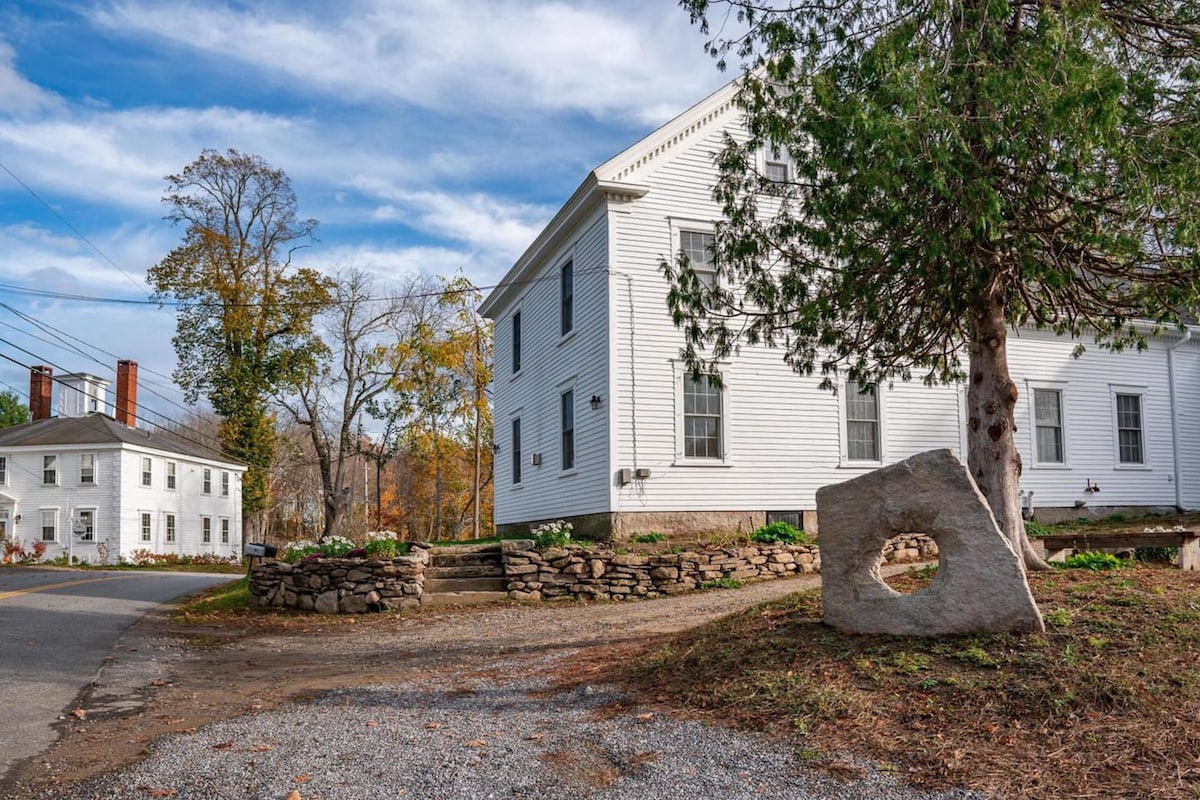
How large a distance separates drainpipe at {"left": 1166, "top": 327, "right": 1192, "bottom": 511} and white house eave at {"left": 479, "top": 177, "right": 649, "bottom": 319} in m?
13.0

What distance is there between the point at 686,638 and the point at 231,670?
4.34 metres

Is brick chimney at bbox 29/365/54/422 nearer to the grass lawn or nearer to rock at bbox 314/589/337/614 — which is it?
rock at bbox 314/589/337/614

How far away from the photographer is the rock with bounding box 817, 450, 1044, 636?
232 inches

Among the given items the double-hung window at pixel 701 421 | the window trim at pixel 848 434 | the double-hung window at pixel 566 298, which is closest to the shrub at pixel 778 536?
the double-hung window at pixel 701 421

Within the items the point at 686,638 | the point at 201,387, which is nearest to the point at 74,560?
the point at 201,387

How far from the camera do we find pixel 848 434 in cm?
1773

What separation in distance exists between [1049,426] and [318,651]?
1580cm

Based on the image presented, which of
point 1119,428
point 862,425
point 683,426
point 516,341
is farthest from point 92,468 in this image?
point 1119,428

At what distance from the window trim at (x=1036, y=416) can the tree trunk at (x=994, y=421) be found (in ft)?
40.1

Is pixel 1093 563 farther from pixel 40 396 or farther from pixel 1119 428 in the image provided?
pixel 40 396

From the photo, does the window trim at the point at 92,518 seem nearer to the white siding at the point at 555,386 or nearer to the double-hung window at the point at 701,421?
the white siding at the point at 555,386

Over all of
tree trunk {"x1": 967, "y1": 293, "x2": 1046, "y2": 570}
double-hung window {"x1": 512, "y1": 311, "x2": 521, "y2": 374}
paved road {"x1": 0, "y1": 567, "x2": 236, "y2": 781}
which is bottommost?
paved road {"x1": 0, "y1": 567, "x2": 236, "y2": 781}

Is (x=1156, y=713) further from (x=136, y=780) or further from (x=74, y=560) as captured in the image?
(x=74, y=560)

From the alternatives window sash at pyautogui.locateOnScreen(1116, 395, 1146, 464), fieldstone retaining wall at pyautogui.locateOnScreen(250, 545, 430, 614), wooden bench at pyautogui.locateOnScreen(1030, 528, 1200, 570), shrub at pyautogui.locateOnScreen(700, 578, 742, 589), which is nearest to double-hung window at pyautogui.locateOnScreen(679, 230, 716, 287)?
shrub at pyautogui.locateOnScreen(700, 578, 742, 589)
